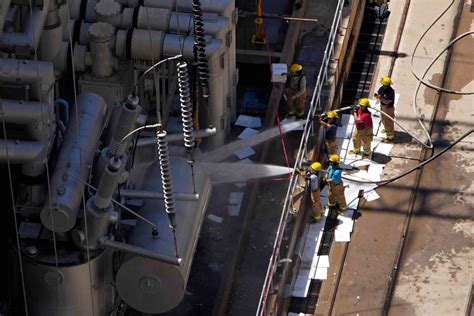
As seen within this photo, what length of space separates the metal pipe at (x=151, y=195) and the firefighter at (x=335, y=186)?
412 cm

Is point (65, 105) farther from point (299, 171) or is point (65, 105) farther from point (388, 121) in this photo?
point (388, 121)

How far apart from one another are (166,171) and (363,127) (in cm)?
765

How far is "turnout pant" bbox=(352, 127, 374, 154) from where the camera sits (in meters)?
26.7

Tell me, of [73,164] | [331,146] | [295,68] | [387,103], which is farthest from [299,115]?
[73,164]

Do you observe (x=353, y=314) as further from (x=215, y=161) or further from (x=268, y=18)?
(x=268, y=18)

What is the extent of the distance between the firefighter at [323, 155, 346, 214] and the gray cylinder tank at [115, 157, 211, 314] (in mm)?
3312

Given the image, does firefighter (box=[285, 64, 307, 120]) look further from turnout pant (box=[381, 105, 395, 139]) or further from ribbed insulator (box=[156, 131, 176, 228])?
ribbed insulator (box=[156, 131, 176, 228])

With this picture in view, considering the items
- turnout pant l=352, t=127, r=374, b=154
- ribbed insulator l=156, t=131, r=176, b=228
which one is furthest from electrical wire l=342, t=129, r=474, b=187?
ribbed insulator l=156, t=131, r=176, b=228

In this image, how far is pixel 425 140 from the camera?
27.3 m

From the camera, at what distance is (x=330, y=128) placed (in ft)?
85.9

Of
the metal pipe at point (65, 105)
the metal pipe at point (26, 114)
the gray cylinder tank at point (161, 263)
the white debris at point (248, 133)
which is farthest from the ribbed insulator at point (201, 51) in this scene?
the white debris at point (248, 133)

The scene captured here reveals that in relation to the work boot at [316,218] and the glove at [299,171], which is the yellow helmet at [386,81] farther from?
the work boot at [316,218]

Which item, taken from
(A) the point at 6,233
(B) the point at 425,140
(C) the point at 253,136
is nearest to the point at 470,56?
(B) the point at 425,140

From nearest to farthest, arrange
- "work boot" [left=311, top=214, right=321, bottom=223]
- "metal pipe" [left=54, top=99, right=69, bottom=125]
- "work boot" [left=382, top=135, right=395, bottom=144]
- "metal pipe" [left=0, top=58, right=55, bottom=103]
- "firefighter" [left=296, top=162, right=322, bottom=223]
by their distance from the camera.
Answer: "metal pipe" [left=0, top=58, right=55, bottom=103] < "metal pipe" [left=54, top=99, right=69, bottom=125] < "firefighter" [left=296, top=162, right=322, bottom=223] < "work boot" [left=311, top=214, right=321, bottom=223] < "work boot" [left=382, top=135, right=395, bottom=144]
